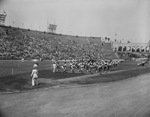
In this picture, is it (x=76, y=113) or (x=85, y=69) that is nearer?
(x=76, y=113)

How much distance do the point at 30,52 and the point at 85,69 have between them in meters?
21.9

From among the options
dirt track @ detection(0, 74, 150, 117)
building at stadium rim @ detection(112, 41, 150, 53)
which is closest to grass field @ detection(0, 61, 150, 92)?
dirt track @ detection(0, 74, 150, 117)

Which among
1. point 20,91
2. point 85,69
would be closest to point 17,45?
point 85,69

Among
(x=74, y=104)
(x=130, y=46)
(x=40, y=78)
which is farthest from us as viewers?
(x=130, y=46)

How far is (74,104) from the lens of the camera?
9.44 meters

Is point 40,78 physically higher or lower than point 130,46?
lower

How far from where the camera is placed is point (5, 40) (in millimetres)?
44875

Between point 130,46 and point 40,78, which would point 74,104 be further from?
point 130,46

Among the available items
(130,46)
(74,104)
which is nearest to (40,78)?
(74,104)

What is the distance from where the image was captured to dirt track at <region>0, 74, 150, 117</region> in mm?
8203

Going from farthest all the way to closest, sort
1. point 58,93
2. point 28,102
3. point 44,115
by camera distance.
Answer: point 58,93 → point 28,102 → point 44,115

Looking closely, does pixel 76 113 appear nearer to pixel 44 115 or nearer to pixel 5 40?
pixel 44 115

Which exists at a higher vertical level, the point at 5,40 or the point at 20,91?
the point at 5,40

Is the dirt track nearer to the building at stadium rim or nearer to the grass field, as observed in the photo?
the grass field
